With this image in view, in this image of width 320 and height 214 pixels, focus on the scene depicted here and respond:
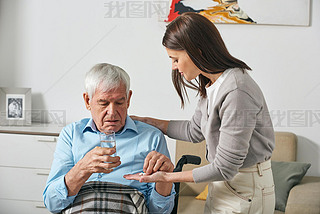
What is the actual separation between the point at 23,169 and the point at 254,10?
7.19 ft

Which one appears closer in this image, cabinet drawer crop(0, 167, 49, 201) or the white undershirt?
the white undershirt

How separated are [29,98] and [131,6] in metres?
1.16

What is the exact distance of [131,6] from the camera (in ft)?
12.0

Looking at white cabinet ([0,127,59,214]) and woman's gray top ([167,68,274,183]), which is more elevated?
woman's gray top ([167,68,274,183])

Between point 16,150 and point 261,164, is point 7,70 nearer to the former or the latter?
point 16,150

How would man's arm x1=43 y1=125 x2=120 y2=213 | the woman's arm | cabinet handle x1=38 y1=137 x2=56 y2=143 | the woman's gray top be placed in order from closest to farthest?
the woman's gray top, man's arm x1=43 y1=125 x2=120 y2=213, the woman's arm, cabinet handle x1=38 y1=137 x2=56 y2=143

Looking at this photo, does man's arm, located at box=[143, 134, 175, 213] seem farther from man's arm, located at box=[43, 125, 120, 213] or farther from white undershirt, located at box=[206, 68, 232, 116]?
white undershirt, located at box=[206, 68, 232, 116]

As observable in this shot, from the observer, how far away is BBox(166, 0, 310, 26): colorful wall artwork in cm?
342

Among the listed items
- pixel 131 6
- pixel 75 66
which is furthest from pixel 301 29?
pixel 75 66

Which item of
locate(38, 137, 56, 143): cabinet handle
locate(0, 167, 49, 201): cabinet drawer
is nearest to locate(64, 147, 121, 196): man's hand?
locate(38, 137, 56, 143): cabinet handle

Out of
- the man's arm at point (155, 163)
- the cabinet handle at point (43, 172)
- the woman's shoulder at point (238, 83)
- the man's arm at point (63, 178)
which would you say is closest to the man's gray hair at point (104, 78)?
the man's arm at point (63, 178)

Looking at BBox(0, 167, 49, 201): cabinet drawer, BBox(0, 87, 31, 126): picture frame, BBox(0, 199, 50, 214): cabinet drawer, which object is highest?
BBox(0, 87, 31, 126): picture frame

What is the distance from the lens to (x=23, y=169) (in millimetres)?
3447

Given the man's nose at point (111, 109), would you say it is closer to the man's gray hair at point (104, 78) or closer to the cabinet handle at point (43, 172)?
the man's gray hair at point (104, 78)
